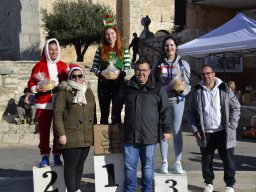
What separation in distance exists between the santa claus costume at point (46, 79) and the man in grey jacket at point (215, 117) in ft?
5.45

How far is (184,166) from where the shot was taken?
6648mm

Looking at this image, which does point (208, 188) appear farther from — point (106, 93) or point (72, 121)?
point (72, 121)

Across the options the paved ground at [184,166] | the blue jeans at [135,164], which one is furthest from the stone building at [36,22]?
the blue jeans at [135,164]

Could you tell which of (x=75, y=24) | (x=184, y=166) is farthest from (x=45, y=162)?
(x=75, y=24)

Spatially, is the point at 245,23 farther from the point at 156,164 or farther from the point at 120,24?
the point at 120,24

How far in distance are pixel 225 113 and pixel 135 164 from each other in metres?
1.20

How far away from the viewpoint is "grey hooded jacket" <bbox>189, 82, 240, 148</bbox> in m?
4.40

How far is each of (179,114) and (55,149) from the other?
1.56 m

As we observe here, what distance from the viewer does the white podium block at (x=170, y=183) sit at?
176 inches

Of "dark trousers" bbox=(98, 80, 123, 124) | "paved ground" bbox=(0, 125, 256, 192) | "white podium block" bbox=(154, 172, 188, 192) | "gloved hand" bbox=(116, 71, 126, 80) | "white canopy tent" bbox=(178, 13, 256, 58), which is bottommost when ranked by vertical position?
"paved ground" bbox=(0, 125, 256, 192)

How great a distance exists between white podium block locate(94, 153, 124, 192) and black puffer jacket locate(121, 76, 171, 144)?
16.8 inches

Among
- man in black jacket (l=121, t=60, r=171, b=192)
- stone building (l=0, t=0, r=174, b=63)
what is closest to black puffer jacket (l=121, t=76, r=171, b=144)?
man in black jacket (l=121, t=60, r=171, b=192)

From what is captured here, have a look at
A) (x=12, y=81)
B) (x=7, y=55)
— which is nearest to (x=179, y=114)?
(x=12, y=81)

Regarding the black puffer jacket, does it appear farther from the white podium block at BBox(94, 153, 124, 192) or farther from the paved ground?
the paved ground
